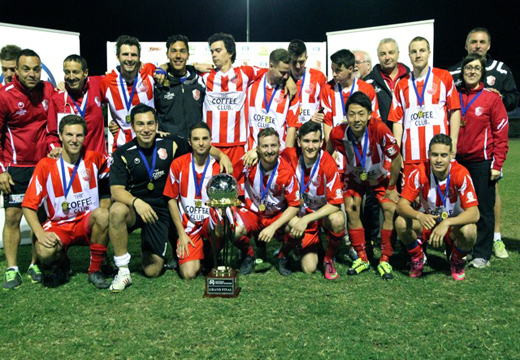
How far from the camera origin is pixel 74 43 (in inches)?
223

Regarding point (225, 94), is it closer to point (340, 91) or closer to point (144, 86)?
point (144, 86)

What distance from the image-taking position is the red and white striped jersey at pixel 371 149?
379 cm

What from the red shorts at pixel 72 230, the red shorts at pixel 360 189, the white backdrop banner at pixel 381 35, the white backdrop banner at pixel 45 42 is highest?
the white backdrop banner at pixel 381 35

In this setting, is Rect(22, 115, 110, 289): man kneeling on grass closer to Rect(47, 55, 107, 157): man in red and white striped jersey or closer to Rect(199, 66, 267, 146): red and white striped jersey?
Rect(47, 55, 107, 157): man in red and white striped jersey

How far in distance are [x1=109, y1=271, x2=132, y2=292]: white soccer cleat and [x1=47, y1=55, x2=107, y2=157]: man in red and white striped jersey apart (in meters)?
1.14

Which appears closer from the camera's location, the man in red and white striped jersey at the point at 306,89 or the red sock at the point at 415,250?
the red sock at the point at 415,250

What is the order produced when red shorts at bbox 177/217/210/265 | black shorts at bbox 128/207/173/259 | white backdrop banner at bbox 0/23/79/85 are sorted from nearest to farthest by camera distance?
red shorts at bbox 177/217/210/265, black shorts at bbox 128/207/173/259, white backdrop banner at bbox 0/23/79/85

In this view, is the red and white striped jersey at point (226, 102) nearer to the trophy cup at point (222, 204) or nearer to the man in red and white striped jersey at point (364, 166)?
the man in red and white striped jersey at point (364, 166)

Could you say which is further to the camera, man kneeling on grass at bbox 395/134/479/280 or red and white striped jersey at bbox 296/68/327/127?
red and white striped jersey at bbox 296/68/327/127

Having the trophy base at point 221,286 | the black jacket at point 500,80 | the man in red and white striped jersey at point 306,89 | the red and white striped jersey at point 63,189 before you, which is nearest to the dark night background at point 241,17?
the man in red and white striped jersey at point 306,89

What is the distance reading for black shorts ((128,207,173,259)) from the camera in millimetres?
3877

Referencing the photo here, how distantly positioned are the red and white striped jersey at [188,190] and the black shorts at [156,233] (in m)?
0.19

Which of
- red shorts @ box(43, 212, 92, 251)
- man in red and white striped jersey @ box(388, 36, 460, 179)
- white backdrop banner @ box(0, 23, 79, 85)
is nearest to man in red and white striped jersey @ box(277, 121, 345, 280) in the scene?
man in red and white striped jersey @ box(388, 36, 460, 179)

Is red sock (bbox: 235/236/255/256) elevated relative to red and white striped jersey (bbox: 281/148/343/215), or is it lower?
lower
